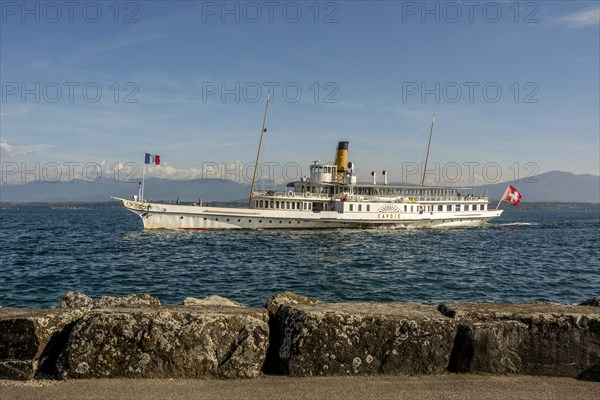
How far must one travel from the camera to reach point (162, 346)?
4746 millimetres

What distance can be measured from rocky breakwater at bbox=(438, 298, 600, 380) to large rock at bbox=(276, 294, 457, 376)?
26cm

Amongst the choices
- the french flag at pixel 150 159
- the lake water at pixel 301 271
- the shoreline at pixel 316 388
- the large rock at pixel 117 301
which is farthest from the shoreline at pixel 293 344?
the french flag at pixel 150 159

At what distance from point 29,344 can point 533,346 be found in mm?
5319

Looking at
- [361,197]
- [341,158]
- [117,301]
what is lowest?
[117,301]

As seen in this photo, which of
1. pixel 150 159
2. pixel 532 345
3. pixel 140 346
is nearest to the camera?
pixel 140 346

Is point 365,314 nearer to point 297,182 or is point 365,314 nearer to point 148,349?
point 148,349

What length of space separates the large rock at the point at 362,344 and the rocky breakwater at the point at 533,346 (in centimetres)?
26

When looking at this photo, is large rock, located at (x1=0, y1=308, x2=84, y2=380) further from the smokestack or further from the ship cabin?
the smokestack

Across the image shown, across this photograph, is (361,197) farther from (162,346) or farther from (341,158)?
(162,346)

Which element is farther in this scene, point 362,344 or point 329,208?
point 329,208

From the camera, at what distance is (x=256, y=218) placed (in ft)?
186

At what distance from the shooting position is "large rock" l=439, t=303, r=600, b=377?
4.96 metres

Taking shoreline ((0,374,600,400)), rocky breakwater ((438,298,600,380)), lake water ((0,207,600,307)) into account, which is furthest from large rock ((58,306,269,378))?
lake water ((0,207,600,307))

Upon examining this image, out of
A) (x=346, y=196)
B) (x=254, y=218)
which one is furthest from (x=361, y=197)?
(x=254, y=218)
